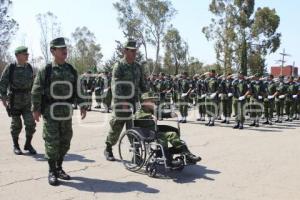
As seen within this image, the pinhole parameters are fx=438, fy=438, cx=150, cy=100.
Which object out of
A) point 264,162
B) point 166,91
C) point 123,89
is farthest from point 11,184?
point 166,91

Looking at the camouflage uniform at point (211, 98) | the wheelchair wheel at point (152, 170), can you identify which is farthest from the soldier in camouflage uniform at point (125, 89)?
the camouflage uniform at point (211, 98)

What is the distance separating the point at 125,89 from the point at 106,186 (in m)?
1.91

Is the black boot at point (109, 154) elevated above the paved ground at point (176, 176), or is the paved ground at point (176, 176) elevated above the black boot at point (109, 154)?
the black boot at point (109, 154)

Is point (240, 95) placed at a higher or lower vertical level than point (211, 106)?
higher

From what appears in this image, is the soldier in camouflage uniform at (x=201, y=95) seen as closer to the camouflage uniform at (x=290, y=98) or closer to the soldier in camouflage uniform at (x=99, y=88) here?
the camouflage uniform at (x=290, y=98)

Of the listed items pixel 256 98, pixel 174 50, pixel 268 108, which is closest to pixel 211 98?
pixel 256 98

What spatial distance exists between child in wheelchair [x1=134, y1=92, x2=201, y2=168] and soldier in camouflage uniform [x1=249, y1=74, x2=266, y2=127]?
7.43 metres

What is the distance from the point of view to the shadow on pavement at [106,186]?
580 cm

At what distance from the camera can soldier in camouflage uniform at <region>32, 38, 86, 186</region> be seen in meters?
6.02

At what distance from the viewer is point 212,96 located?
1409 centimetres

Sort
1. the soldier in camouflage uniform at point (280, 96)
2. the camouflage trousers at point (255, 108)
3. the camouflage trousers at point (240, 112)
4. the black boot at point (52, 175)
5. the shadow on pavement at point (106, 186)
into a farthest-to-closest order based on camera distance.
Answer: the soldier in camouflage uniform at point (280, 96) < the camouflage trousers at point (255, 108) < the camouflage trousers at point (240, 112) < the black boot at point (52, 175) < the shadow on pavement at point (106, 186)

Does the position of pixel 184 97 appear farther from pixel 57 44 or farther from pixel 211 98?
pixel 57 44

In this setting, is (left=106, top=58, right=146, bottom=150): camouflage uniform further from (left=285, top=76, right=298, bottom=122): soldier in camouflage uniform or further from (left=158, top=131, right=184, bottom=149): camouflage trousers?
(left=285, top=76, right=298, bottom=122): soldier in camouflage uniform

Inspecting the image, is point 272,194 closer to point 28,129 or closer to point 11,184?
point 11,184
